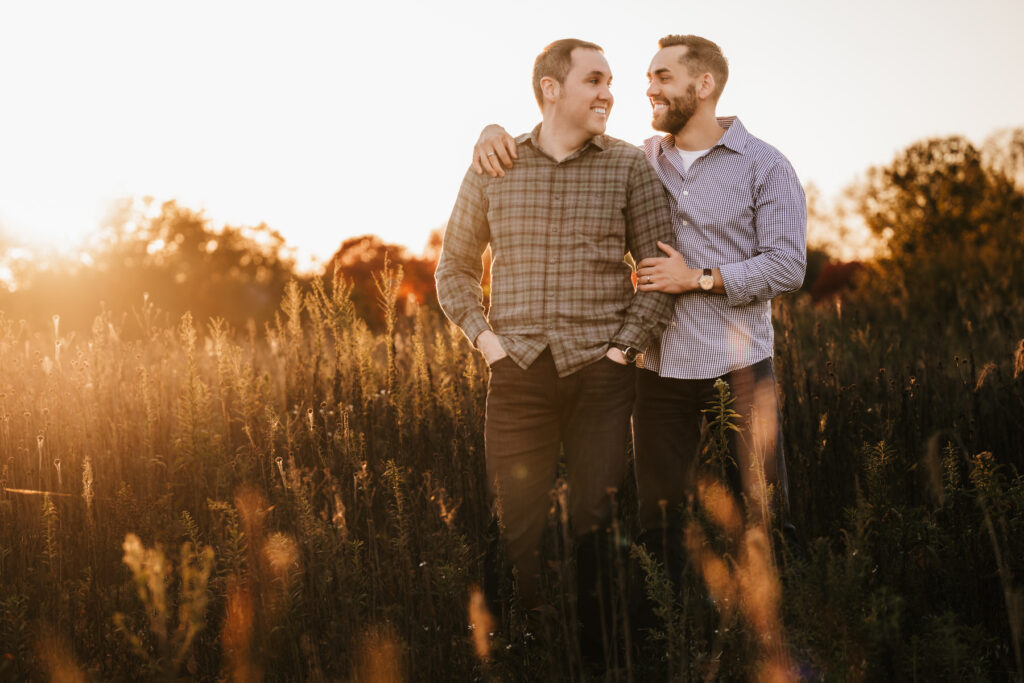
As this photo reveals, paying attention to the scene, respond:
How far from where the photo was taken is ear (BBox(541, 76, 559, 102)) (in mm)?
3145

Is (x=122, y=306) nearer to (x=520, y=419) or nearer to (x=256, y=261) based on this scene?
(x=256, y=261)

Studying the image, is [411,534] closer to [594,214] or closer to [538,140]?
[594,214]

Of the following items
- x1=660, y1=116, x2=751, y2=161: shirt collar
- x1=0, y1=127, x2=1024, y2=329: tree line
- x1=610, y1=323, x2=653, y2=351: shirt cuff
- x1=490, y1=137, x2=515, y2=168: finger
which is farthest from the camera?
x1=0, y1=127, x2=1024, y2=329: tree line

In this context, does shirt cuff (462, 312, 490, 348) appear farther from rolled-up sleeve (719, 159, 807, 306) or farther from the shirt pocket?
rolled-up sleeve (719, 159, 807, 306)

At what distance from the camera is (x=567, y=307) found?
122 inches

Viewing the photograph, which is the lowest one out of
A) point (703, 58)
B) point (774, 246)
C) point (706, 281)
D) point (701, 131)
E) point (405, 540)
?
point (405, 540)

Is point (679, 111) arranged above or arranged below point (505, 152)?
above

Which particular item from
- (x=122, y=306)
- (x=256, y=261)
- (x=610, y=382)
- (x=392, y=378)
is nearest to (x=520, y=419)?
(x=610, y=382)

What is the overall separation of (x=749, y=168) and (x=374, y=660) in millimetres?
2346

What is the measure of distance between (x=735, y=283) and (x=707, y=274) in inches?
4.6

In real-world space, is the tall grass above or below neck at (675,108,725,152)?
below

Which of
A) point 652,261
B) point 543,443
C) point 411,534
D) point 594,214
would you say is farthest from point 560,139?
point 411,534

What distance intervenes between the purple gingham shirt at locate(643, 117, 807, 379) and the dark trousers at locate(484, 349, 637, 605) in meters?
0.33

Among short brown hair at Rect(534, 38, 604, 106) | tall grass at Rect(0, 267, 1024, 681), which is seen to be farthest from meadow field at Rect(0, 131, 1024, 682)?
short brown hair at Rect(534, 38, 604, 106)
